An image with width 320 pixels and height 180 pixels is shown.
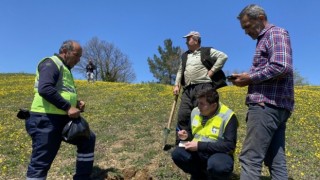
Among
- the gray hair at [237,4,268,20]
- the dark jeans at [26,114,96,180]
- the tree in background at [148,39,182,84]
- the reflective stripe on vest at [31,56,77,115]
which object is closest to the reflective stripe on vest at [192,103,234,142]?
the gray hair at [237,4,268,20]

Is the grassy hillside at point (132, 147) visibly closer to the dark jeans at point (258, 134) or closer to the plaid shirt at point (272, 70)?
the dark jeans at point (258, 134)

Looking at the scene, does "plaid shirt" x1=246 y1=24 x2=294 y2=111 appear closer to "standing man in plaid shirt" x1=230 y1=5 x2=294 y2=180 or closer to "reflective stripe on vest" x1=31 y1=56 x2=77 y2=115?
"standing man in plaid shirt" x1=230 y1=5 x2=294 y2=180

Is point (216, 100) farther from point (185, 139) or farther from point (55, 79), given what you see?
point (55, 79)

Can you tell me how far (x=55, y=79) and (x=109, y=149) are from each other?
319cm

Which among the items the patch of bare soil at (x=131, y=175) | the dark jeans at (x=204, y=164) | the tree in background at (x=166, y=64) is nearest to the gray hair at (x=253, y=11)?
the dark jeans at (x=204, y=164)

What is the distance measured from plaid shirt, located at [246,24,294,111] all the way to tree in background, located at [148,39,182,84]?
5736 cm

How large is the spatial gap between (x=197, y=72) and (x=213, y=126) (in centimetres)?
160

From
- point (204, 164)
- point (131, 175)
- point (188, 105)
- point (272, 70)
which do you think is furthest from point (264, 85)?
point (131, 175)

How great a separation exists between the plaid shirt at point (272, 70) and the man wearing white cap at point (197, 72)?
5.52 ft

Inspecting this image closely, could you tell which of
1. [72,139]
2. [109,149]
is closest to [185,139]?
[72,139]

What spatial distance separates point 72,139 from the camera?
5312 mm

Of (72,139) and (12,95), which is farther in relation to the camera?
(12,95)

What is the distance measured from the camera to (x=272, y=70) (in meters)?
4.40

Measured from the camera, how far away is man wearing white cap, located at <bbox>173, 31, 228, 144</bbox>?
6.43m
